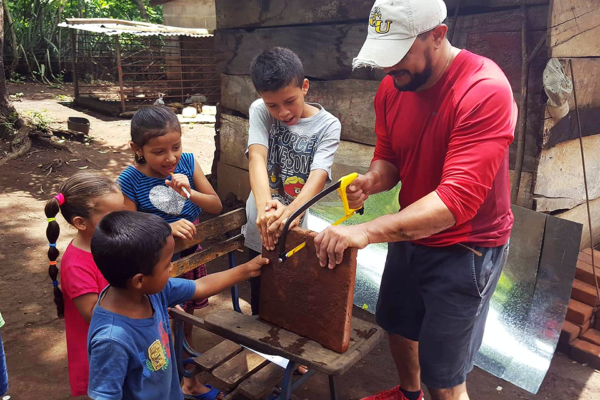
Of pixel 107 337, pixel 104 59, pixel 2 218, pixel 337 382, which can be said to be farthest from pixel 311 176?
pixel 104 59

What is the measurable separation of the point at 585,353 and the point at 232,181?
12.4 ft

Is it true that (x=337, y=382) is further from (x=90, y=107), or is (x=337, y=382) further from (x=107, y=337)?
(x=90, y=107)

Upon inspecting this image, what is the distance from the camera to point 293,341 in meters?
2.03

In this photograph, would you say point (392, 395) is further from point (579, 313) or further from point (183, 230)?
point (579, 313)

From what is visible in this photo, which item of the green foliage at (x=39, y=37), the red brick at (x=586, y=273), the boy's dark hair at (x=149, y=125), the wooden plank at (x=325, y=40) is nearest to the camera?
the boy's dark hair at (x=149, y=125)

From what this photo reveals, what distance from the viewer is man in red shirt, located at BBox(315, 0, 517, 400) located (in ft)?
5.69

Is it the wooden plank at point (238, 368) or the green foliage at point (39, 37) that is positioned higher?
the green foliage at point (39, 37)

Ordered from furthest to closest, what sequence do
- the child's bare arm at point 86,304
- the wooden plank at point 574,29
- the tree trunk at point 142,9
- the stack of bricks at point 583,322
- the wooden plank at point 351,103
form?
the tree trunk at point 142,9 → the wooden plank at point 351,103 → the stack of bricks at point 583,322 → the wooden plank at point 574,29 → the child's bare arm at point 86,304

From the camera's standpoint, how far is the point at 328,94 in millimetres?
4262

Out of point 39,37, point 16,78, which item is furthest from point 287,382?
point 39,37

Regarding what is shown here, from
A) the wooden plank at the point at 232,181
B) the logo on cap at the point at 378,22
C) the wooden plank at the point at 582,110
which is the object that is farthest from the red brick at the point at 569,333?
the wooden plank at the point at 232,181

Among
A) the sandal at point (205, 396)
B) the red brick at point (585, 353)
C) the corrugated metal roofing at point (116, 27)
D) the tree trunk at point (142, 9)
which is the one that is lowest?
the red brick at point (585, 353)

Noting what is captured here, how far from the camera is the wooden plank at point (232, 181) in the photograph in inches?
211

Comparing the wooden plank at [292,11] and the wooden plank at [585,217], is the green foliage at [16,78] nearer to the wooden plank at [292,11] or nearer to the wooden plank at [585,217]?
the wooden plank at [292,11]
